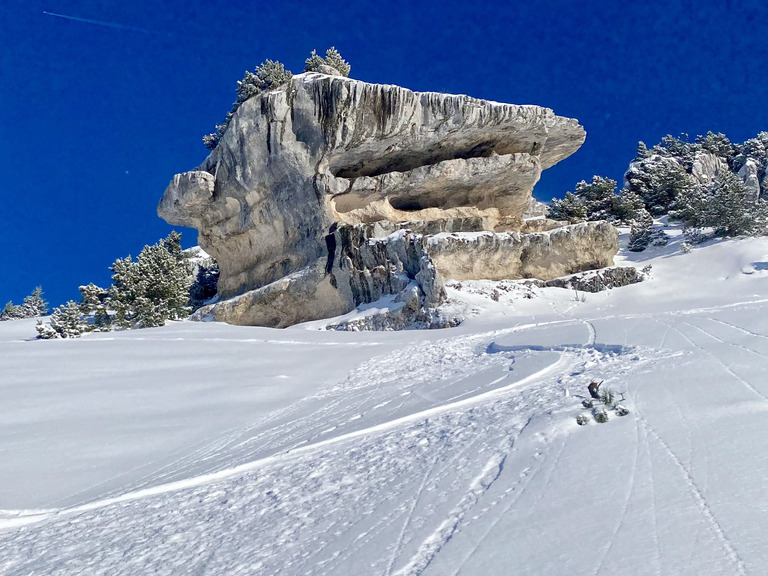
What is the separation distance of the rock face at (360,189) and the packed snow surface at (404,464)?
14264 millimetres

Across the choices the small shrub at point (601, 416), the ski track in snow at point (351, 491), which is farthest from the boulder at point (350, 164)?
the small shrub at point (601, 416)

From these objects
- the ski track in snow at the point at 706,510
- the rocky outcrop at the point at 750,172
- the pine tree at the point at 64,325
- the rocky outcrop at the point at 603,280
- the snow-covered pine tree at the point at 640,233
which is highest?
the rocky outcrop at the point at 750,172

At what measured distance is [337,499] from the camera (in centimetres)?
414

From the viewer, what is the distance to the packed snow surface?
2924mm

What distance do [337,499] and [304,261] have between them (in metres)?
24.2

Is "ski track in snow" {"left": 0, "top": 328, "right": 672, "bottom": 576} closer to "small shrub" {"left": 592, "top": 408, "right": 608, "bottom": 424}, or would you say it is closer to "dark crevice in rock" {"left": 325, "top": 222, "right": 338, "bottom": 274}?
"small shrub" {"left": 592, "top": 408, "right": 608, "bottom": 424}

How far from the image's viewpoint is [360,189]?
90.5 feet

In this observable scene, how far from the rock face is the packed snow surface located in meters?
14.3

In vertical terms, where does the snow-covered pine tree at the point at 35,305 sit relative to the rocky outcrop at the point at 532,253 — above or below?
above

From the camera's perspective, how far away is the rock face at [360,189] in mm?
24875

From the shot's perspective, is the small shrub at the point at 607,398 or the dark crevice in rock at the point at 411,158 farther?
the dark crevice in rock at the point at 411,158

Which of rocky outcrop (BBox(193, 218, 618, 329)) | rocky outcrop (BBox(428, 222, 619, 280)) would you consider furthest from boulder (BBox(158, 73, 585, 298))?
rocky outcrop (BBox(428, 222, 619, 280))

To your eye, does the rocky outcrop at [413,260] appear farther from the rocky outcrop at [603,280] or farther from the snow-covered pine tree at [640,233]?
the snow-covered pine tree at [640,233]

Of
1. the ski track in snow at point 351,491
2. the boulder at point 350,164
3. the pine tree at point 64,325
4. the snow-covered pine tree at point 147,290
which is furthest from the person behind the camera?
the boulder at point 350,164
